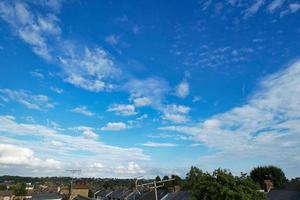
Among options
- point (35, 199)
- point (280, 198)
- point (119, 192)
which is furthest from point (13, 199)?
point (280, 198)

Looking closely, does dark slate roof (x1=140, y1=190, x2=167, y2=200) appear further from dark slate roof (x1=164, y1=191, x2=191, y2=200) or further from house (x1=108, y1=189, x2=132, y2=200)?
house (x1=108, y1=189, x2=132, y2=200)

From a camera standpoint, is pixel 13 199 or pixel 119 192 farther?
pixel 13 199

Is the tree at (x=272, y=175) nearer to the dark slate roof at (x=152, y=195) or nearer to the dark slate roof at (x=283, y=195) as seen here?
the dark slate roof at (x=152, y=195)

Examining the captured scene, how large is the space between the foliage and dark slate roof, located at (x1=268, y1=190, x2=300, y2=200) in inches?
477

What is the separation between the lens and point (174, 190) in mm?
71750

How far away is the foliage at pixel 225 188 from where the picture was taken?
112 feet

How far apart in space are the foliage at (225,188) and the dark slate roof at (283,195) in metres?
12.1

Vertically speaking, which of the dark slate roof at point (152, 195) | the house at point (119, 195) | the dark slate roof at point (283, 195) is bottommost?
the dark slate roof at point (283, 195)

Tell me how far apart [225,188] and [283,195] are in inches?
742

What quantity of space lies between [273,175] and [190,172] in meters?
38.4

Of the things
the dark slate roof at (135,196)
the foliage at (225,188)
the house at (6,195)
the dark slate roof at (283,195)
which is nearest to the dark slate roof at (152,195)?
the dark slate roof at (135,196)

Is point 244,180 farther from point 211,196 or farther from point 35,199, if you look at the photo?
point 35,199

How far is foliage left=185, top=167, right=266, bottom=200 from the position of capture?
112ft

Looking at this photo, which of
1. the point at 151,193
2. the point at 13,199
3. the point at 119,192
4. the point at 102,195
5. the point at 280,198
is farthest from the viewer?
the point at 13,199
